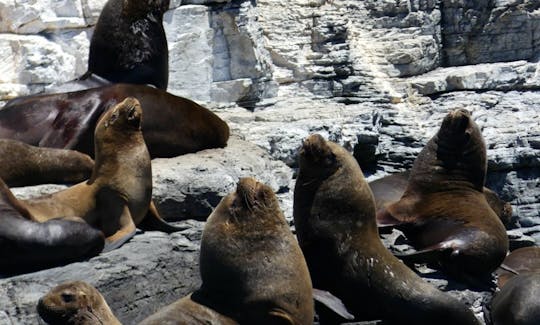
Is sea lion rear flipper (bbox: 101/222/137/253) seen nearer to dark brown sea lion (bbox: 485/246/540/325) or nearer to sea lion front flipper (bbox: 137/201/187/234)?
sea lion front flipper (bbox: 137/201/187/234)

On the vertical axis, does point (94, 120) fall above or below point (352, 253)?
above

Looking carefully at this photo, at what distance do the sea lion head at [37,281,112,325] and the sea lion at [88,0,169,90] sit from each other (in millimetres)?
4092

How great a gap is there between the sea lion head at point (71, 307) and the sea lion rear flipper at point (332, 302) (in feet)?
6.13

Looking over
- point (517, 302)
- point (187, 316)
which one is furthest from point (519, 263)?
point (187, 316)

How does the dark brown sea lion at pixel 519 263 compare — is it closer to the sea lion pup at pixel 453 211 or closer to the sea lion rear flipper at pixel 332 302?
the sea lion pup at pixel 453 211

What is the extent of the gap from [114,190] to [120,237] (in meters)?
0.33

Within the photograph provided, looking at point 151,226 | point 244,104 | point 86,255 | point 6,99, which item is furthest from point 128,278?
point 244,104

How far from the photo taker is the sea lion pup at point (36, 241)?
7285 millimetres

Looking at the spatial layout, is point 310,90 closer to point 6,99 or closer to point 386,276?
point 6,99

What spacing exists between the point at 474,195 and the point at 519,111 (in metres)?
3.23

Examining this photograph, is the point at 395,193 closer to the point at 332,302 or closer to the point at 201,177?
the point at 201,177

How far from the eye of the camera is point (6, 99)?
1084 centimetres

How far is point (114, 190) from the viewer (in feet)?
26.2

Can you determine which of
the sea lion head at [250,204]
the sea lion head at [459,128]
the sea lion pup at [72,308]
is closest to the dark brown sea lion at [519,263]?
the sea lion head at [459,128]
